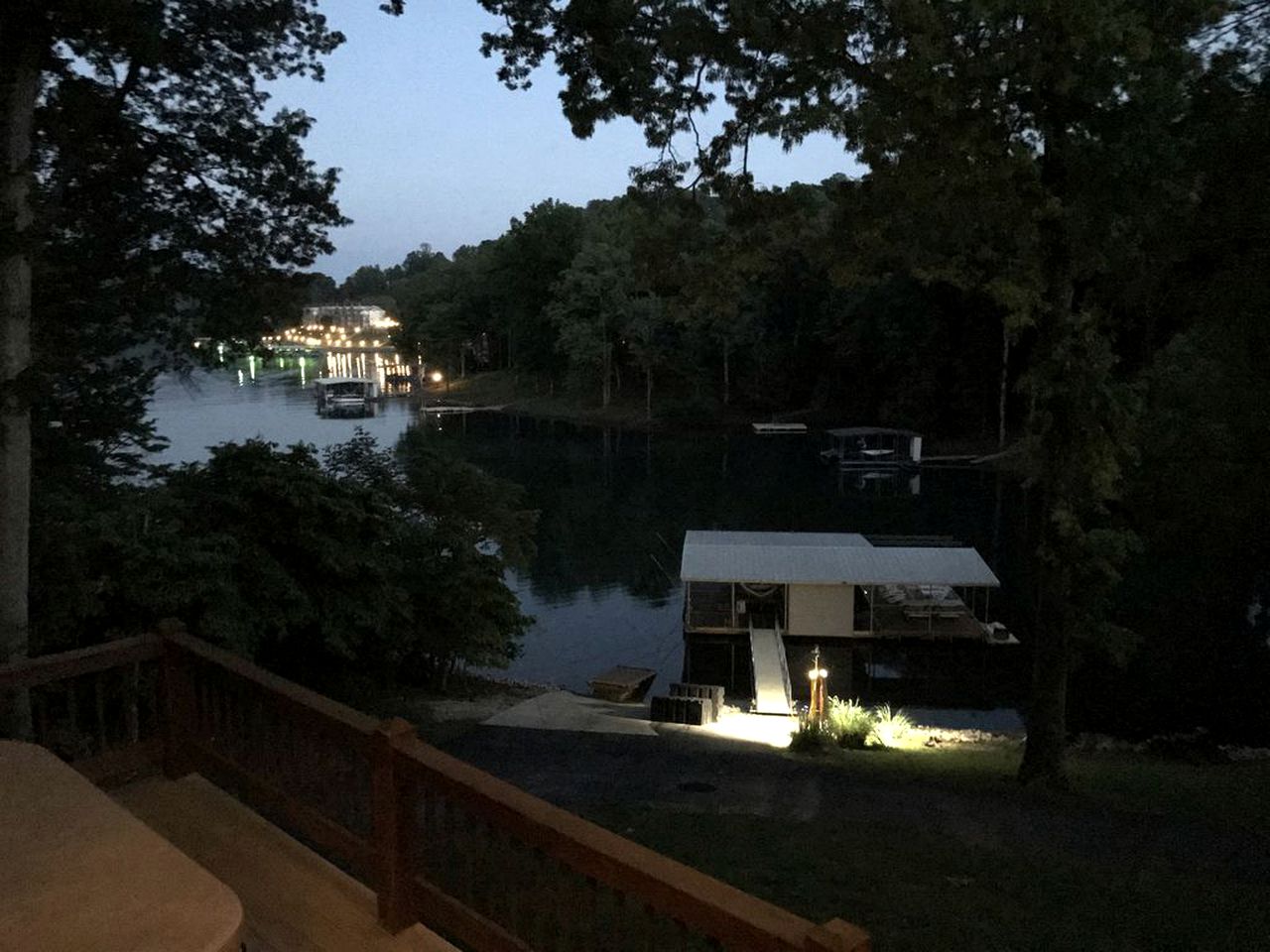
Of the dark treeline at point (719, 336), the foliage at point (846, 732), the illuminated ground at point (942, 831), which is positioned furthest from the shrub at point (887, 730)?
the dark treeline at point (719, 336)

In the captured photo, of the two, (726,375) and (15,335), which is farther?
(726,375)

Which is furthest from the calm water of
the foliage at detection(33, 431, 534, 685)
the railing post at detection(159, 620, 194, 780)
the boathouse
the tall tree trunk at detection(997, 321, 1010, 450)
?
the railing post at detection(159, 620, 194, 780)

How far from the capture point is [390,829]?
4.06 m

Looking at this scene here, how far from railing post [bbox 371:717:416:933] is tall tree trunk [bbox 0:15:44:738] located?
129 inches

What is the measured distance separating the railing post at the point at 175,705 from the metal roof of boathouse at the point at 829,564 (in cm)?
2015

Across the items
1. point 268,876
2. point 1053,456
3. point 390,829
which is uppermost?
point 1053,456

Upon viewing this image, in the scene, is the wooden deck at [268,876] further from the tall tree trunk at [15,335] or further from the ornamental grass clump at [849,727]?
the ornamental grass clump at [849,727]

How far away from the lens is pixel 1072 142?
426 inches

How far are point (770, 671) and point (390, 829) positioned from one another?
18855 mm

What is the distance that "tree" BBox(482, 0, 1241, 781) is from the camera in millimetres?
9281

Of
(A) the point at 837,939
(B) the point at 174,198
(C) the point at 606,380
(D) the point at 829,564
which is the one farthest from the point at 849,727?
(C) the point at 606,380

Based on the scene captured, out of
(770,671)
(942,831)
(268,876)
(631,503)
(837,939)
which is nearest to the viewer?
(837,939)

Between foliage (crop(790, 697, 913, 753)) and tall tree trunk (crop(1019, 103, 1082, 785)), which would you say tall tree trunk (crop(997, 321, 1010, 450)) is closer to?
foliage (crop(790, 697, 913, 753))

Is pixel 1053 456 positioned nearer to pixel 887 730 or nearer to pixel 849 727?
pixel 849 727
